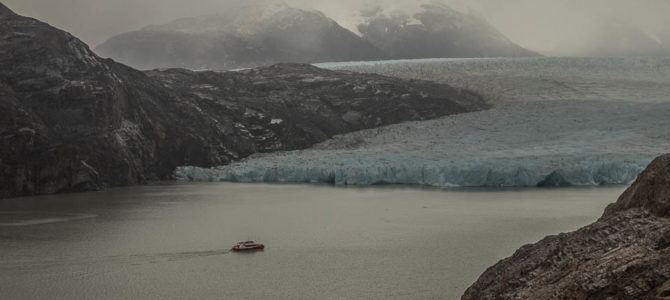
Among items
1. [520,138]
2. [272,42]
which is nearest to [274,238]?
[520,138]

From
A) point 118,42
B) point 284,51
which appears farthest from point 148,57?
point 284,51

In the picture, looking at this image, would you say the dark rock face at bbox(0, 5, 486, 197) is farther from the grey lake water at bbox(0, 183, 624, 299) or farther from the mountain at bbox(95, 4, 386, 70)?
the mountain at bbox(95, 4, 386, 70)

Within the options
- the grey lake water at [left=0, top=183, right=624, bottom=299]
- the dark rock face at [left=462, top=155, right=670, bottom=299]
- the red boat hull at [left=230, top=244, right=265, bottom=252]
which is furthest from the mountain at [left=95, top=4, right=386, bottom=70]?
the dark rock face at [left=462, top=155, right=670, bottom=299]

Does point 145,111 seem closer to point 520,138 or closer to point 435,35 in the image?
point 520,138

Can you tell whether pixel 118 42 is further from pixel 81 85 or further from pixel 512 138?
pixel 512 138

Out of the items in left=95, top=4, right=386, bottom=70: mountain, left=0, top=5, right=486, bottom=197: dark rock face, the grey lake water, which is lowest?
the grey lake water

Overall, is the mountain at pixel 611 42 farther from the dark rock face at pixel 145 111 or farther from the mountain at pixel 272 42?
the dark rock face at pixel 145 111
